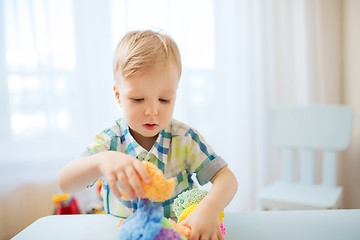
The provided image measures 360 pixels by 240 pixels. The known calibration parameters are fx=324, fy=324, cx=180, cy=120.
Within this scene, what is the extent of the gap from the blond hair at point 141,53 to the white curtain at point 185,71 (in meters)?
1.45

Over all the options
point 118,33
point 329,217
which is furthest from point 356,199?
point 118,33

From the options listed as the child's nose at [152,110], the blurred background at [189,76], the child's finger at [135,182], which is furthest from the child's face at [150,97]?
the blurred background at [189,76]

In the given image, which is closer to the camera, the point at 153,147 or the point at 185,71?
the point at 153,147

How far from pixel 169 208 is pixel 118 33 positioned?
163 cm

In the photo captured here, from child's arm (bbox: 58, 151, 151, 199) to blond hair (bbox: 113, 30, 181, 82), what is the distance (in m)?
0.22

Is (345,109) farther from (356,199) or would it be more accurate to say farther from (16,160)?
(16,160)

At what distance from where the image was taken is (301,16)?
2.34m

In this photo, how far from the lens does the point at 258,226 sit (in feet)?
2.27

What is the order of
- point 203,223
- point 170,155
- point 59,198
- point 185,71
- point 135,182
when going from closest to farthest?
point 135,182 < point 203,223 < point 170,155 < point 59,198 < point 185,71

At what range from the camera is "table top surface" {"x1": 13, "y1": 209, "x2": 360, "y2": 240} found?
2.15 feet

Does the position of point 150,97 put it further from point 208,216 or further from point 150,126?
point 208,216

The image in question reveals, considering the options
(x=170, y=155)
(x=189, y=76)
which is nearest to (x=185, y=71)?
(x=189, y=76)

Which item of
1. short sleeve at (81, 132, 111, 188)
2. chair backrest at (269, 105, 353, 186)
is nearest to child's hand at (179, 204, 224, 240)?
short sleeve at (81, 132, 111, 188)

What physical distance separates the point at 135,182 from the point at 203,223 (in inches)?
7.4
